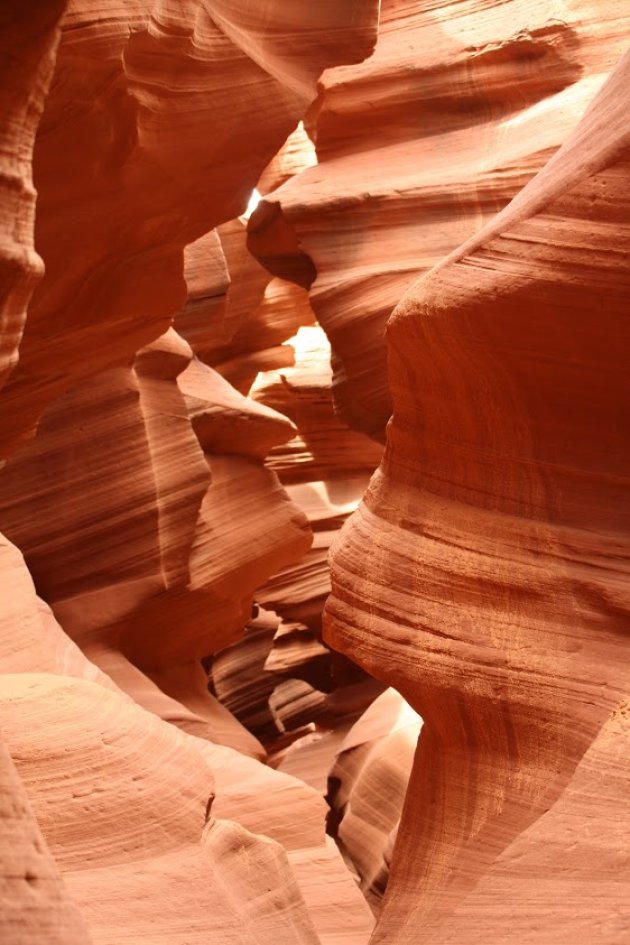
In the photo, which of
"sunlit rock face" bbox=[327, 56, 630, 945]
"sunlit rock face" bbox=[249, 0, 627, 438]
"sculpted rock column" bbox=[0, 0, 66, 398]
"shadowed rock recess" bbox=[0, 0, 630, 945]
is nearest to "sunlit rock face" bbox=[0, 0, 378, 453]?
"shadowed rock recess" bbox=[0, 0, 630, 945]

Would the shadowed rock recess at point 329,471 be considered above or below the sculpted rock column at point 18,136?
below

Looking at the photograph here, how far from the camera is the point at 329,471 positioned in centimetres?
1155

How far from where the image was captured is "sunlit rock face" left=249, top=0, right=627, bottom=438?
7.17m

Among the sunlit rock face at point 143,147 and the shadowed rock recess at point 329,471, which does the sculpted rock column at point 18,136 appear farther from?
the sunlit rock face at point 143,147

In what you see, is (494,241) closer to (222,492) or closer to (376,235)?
(376,235)

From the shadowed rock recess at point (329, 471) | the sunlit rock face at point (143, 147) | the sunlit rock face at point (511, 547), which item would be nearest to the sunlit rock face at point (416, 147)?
the shadowed rock recess at point (329, 471)

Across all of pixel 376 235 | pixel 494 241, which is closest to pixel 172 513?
pixel 376 235

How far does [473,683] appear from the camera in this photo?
135 inches

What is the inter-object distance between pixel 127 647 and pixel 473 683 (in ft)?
17.1

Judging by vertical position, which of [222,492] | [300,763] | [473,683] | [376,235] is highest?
[376,235]

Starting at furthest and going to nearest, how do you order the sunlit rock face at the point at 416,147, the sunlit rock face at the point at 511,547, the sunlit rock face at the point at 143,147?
the sunlit rock face at the point at 416,147
the sunlit rock face at the point at 143,147
the sunlit rock face at the point at 511,547

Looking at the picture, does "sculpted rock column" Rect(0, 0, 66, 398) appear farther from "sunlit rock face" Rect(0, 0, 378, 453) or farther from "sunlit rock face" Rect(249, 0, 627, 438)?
"sunlit rock face" Rect(249, 0, 627, 438)

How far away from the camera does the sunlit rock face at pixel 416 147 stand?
282 inches

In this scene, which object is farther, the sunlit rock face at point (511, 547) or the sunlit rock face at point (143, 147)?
the sunlit rock face at point (143, 147)
